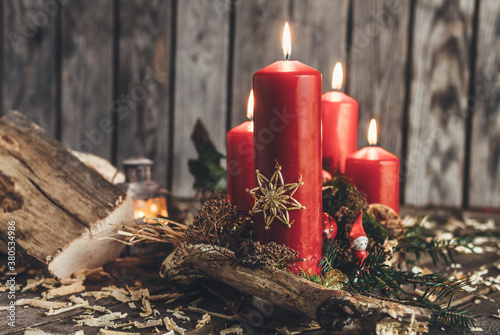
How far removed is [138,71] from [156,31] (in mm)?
176

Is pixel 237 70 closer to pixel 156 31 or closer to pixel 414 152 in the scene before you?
pixel 156 31

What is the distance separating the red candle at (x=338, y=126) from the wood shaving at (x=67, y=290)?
0.62m

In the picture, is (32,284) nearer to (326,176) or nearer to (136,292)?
(136,292)

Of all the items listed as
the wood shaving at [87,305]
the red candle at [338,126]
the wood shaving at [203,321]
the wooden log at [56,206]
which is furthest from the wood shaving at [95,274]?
the red candle at [338,126]

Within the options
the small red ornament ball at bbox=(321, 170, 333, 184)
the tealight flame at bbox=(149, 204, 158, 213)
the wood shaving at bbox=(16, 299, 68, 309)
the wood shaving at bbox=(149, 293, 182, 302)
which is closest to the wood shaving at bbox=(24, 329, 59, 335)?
the wood shaving at bbox=(16, 299, 68, 309)

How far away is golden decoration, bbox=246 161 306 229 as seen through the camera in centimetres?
80

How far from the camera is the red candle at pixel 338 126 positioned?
42.4 inches

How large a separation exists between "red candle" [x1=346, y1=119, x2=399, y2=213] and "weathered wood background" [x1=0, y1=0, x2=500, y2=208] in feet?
2.58

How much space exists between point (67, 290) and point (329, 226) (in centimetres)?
55

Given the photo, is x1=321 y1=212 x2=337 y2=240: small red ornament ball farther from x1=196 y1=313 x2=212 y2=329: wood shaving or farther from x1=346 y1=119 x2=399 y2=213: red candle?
x1=196 y1=313 x2=212 y2=329: wood shaving

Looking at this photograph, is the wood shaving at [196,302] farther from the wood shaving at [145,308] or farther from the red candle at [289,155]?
the red candle at [289,155]

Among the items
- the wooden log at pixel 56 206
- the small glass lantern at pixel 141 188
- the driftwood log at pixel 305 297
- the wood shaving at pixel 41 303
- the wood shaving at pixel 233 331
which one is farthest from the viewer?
the small glass lantern at pixel 141 188

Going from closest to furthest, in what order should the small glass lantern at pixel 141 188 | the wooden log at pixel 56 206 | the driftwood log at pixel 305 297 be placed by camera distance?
1. the driftwood log at pixel 305 297
2. the wooden log at pixel 56 206
3. the small glass lantern at pixel 141 188

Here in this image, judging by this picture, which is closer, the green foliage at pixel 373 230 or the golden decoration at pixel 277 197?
the golden decoration at pixel 277 197
